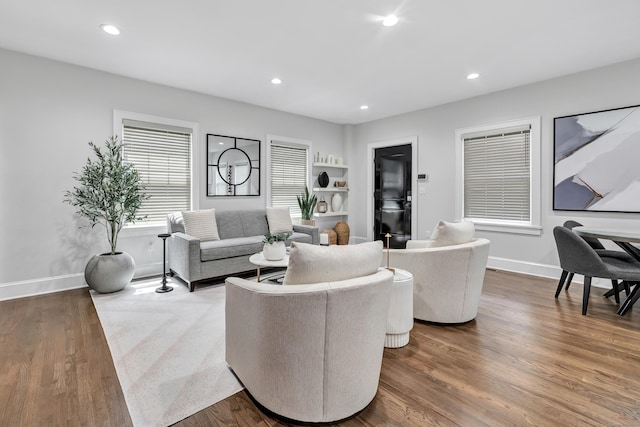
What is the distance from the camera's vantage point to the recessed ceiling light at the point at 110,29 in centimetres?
282

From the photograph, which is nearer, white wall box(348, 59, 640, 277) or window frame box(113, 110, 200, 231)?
white wall box(348, 59, 640, 277)

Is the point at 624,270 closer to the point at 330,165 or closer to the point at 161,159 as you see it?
the point at 330,165

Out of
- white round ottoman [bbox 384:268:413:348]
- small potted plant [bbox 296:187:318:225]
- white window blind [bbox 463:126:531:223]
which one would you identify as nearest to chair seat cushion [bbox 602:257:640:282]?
white window blind [bbox 463:126:531:223]

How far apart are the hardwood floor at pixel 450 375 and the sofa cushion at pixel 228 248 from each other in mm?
1190

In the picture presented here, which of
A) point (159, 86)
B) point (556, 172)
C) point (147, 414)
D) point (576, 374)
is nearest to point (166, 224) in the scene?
point (159, 86)

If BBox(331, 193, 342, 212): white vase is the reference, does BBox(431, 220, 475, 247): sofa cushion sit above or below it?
below

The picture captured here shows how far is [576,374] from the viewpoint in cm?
193

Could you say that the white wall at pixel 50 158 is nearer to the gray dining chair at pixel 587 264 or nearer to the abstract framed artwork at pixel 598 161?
the gray dining chair at pixel 587 264

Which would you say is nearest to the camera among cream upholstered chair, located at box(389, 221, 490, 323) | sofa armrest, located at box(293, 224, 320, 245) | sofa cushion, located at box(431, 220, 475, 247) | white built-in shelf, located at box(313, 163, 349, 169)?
cream upholstered chair, located at box(389, 221, 490, 323)

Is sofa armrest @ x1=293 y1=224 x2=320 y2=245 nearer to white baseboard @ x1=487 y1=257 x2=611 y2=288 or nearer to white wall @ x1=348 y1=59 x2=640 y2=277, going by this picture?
white wall @ x1=348 y1=59 x2=640 y2=277

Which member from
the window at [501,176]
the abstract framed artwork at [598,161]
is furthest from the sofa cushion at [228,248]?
the abstract framed artwork at [598,161]

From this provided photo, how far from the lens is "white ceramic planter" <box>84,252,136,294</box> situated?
133 inches

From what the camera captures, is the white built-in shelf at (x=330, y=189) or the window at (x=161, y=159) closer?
the window at (x=161, y=159)

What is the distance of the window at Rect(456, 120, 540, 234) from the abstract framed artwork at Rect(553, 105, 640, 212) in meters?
0.30
